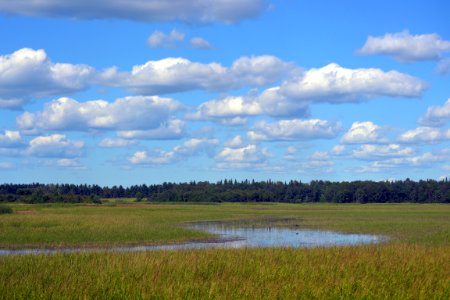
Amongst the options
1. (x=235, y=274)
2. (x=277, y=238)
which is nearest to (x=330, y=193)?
(x=277, y=238)

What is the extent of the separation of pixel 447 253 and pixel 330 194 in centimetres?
13872

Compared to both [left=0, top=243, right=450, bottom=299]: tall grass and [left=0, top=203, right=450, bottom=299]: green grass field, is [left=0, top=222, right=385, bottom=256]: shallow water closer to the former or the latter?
[left=0, top=203, right=450, bottom=299]: green grass field

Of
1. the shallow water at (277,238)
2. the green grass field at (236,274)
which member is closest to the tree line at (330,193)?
the shallow water at (277,238)

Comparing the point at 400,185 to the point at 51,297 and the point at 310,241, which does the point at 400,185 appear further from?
the point at 51,297

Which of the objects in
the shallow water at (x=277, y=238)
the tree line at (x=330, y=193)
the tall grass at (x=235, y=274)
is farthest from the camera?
the tree line at (x=330, y=193)

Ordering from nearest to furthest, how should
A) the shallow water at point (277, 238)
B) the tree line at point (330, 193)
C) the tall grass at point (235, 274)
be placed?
the tall grass at point (235, 274) → the shallow water at point (277, 238) → the tree line at point (330, 193)

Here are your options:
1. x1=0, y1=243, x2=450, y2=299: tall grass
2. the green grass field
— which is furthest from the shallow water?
x1=0, y1=243, x2=450, y2=299: tall grass

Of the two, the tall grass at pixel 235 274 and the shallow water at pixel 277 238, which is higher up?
the tall grass at pixel 235 274

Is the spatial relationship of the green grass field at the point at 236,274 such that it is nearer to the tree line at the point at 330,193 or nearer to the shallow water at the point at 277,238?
the shallow water at the point at 277,238

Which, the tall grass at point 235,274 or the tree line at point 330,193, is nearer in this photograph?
the tall grass at point 235,274

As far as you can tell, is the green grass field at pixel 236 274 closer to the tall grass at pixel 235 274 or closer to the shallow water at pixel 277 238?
the tall grass at pixel 235 274

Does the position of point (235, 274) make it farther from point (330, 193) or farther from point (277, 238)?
point (330, 193)

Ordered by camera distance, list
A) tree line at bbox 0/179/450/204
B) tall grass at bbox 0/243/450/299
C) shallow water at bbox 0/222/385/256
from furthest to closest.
Answer: tree line at bbox 0/179/450/204
shallow water at bbox 0/222/385/256
tall grass at bbox 0/243/450/299

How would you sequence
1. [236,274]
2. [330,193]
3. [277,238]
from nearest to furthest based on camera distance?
[236,274] → [277,238] → [330,193]
